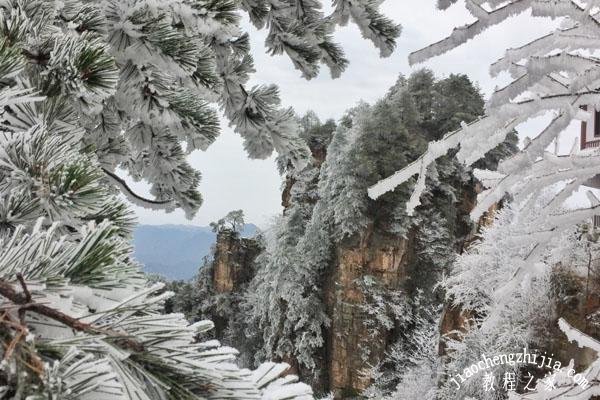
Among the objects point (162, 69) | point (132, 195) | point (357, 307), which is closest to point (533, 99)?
point (162, 69)

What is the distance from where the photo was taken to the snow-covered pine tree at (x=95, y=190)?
0.45 meters

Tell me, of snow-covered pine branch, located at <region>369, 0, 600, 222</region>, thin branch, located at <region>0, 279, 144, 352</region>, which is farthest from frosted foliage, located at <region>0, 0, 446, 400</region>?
snow-covered pine branch, located at <region>369, 0, 600, 222</region>

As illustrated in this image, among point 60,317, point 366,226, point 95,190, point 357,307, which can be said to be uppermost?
point 366,226

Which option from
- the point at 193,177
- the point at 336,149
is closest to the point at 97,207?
the point at 193,177

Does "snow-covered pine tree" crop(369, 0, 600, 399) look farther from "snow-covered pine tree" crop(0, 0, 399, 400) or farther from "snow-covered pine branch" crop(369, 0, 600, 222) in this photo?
"snow-covered pine tree" crop(0, 0, 399, 400)

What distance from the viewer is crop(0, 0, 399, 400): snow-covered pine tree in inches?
17.5

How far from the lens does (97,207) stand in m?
0.78

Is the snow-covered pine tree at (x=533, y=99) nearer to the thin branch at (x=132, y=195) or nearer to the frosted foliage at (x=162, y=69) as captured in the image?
the frosted foliage at (x=162, y=69)

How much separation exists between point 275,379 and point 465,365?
1067 centimetres

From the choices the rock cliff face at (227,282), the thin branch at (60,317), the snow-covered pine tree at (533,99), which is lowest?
the thin branch at (60,317)

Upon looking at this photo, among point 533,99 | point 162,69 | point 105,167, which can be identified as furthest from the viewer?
point 105,167

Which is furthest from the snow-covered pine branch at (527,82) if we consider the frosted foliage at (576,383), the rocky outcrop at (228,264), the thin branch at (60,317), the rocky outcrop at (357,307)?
the rocky outcrop at (228,264)

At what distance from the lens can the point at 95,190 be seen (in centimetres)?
77

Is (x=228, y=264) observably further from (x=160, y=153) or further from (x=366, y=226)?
(x=160, y=153)
